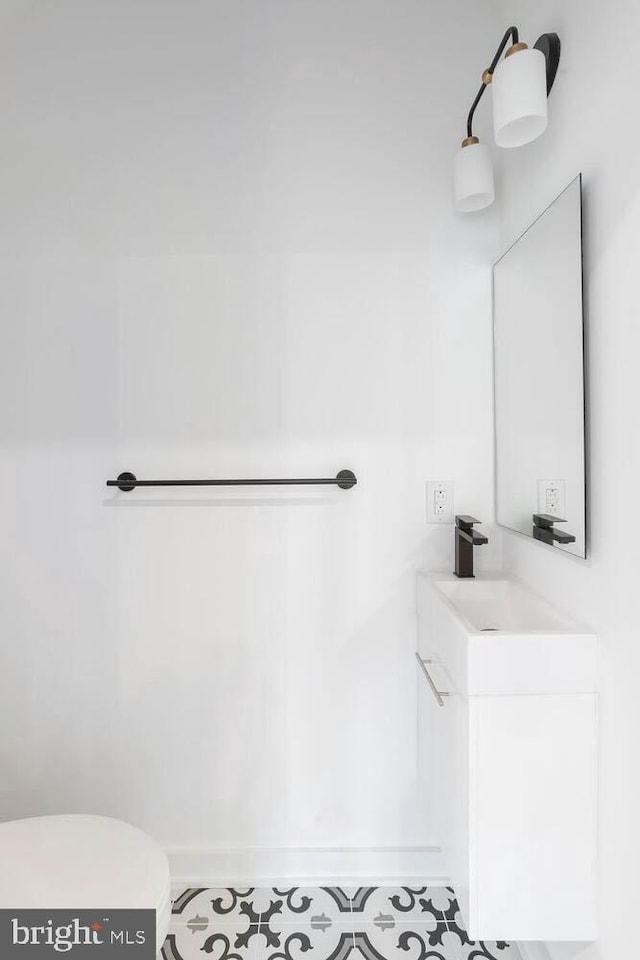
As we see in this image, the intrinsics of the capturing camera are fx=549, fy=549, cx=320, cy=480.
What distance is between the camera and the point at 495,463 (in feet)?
5.21

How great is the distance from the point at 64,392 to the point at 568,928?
5.77 feet

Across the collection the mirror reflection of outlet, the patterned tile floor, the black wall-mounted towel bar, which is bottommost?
the patterned tile floor

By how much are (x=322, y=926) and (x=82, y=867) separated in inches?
26.6

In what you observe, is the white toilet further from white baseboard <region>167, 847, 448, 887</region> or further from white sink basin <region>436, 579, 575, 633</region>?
white sink basin <region>436, 579, 575, 633</region>

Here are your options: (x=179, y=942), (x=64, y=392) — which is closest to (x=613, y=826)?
(x=179, y=942)

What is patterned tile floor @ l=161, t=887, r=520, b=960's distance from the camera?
4.44 ft

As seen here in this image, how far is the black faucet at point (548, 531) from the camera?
1.16 m

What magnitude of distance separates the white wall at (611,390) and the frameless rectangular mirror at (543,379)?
0.04m

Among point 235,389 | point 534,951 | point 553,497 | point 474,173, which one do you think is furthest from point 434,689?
point 474,173

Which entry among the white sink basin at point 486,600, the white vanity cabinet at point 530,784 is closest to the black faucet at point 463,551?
the white sink basin at point 486,600

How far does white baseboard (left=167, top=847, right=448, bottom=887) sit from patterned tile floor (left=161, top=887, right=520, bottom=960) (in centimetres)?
3

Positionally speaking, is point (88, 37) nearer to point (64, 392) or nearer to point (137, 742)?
point (64, 392)

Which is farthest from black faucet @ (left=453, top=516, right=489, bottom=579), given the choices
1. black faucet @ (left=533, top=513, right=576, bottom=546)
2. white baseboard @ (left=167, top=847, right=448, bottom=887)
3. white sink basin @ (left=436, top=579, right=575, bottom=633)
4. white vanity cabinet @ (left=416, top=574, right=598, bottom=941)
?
white baseboard @ (left=167, top=847, right=448, bottom=887)

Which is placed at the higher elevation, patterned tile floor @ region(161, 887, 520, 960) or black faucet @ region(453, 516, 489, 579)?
black faucet @ region(453, 516, 489, 579)
